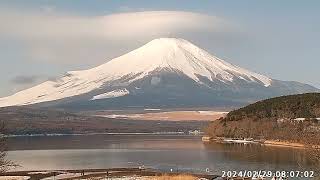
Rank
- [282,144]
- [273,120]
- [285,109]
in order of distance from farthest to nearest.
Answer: [285,109], [273,120], [282,144]

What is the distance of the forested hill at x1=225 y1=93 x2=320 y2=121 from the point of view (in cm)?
13175

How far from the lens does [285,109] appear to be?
5433 inches

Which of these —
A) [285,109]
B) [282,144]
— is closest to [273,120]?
[285,109]

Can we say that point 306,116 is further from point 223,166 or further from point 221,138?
point 223,166

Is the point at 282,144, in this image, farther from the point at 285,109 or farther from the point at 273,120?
the point at 285,109

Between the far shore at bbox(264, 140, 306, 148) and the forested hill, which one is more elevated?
the forested hill

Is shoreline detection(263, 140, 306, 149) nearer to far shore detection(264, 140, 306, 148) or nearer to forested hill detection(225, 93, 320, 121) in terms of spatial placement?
far shore detection(264, 140, 306, 148)

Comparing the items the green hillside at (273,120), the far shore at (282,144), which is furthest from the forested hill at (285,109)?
the far shore at (282,144)

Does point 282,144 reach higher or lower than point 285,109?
lower

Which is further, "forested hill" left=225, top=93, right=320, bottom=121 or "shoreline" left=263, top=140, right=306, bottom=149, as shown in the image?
"forested hill" left=225, top=93, right=320, bottom=121

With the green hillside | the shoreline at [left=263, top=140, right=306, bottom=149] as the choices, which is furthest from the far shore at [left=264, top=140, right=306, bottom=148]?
the green hillside

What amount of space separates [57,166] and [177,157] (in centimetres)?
A: 1761

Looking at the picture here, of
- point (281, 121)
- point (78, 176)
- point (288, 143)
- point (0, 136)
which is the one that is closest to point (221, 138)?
point (281, 121)

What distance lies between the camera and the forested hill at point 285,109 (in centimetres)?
13175
